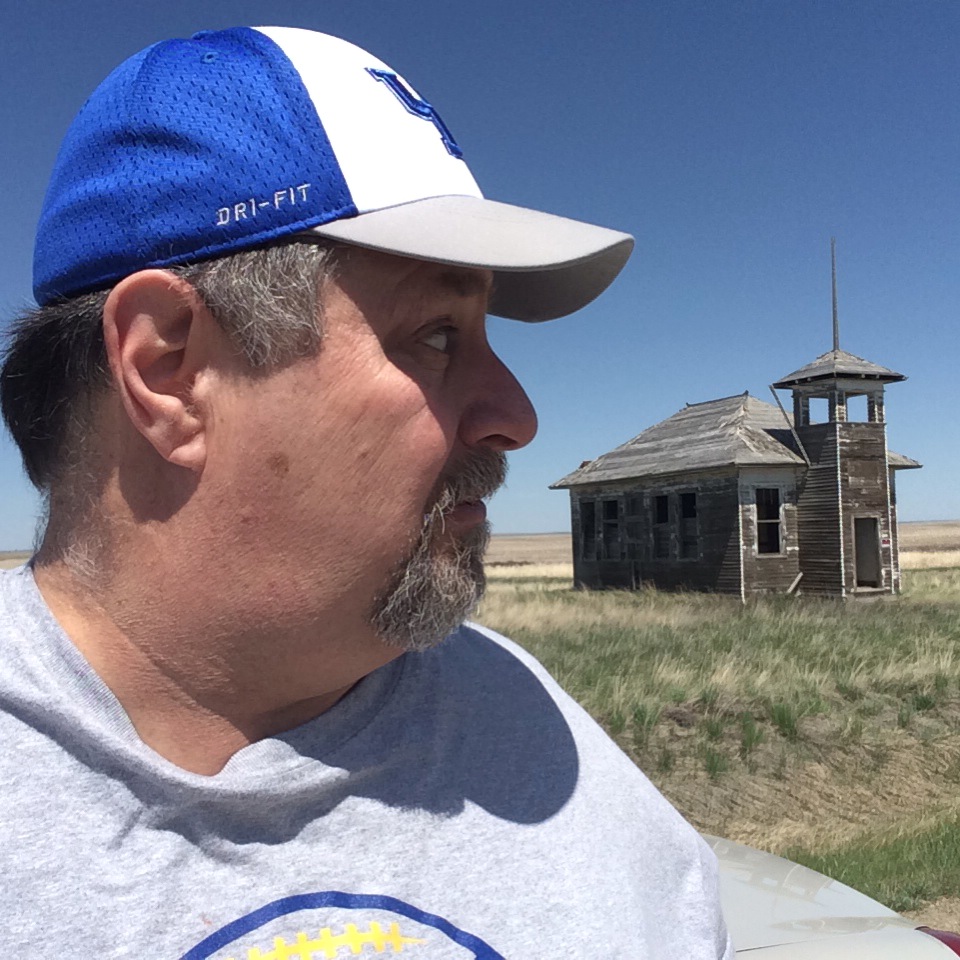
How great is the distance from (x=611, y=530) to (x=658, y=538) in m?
2.55

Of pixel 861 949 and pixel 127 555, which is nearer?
pixel 127 555

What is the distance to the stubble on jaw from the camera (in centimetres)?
127

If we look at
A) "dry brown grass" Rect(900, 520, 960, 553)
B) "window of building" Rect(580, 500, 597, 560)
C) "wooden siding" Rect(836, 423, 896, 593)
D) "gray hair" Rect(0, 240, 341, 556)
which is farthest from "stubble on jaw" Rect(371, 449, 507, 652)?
"dry brown grass" Rect(900, 520, 960, 553)

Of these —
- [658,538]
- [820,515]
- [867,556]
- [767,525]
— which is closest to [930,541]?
[867,556]

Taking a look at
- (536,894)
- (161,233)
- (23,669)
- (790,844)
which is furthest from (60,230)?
(790,844)

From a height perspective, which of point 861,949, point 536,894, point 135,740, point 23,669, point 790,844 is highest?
point 23,669

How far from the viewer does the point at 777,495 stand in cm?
2127

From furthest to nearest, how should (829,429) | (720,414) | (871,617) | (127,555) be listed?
(720,414) < (829,429) < (871,617) < (127,555)

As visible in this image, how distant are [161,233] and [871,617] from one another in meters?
17.2

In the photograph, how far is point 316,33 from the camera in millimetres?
1320

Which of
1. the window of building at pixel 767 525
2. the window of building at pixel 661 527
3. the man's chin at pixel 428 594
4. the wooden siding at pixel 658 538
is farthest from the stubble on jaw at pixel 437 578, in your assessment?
the window of building at pixel 661 527

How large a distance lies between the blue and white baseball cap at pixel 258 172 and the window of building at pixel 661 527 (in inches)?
889

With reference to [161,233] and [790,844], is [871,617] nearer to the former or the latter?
[790,844]

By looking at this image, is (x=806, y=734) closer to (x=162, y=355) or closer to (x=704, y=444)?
(x=162, y=355)
